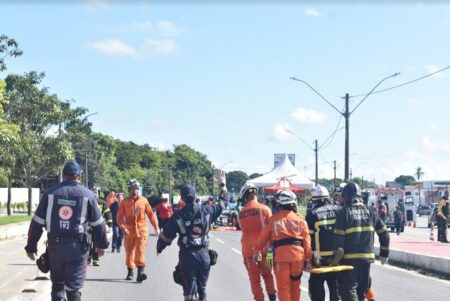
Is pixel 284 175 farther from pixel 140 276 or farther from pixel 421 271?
pixel 140 276

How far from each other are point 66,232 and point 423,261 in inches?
440

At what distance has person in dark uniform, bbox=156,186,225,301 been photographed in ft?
29.7

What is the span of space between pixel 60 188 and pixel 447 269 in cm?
1013

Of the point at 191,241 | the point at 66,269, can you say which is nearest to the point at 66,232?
the point at 66,269

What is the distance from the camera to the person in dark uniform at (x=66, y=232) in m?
7.87

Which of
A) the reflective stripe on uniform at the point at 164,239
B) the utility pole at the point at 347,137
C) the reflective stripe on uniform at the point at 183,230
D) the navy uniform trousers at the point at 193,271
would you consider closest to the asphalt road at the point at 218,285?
the navy uniform trousers at the point at 193,271

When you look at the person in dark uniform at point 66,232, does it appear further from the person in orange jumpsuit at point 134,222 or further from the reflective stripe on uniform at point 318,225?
the person in orange jumpsuit at point 134,222

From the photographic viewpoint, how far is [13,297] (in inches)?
450

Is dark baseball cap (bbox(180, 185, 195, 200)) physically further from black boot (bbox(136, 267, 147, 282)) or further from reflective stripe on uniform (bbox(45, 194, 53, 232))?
black boot (bbox(136, 267, 147, 282))

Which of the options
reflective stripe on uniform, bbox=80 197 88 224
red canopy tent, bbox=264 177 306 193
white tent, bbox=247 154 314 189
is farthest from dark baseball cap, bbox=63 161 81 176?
white tent, bbox=247 154 314 189

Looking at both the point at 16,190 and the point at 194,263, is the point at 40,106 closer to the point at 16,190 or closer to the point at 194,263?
the point at 16,190

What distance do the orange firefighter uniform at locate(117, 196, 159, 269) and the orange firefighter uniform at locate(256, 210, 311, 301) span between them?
5630mm

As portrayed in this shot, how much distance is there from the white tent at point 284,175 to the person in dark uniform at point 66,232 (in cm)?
3567

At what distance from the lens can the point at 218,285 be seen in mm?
13312
